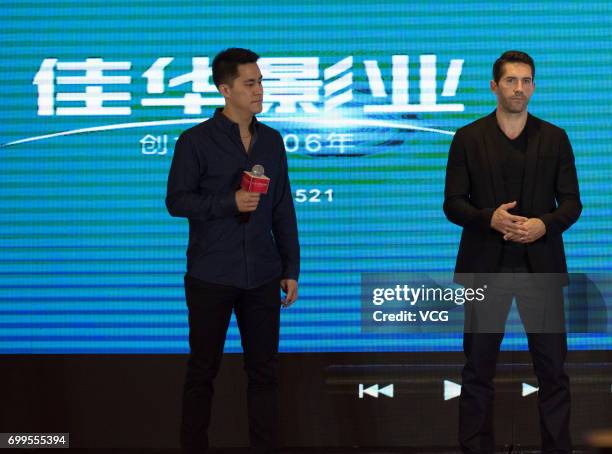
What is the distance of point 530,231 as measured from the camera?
382 cm

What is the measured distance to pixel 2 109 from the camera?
15.1 ft

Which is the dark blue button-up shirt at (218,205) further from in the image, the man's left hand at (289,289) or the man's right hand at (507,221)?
the man's right hand at (507,221)

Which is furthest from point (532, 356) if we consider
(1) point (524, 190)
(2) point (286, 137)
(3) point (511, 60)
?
(2) point (286, 137)

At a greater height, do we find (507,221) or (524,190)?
(524,190)

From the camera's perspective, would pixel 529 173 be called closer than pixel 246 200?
No

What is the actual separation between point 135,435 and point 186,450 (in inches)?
34.5

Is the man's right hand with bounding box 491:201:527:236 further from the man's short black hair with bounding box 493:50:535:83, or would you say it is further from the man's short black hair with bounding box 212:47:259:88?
the man's short black hair with bounding box 212:47:259:88

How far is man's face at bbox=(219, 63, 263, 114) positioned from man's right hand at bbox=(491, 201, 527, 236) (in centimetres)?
102

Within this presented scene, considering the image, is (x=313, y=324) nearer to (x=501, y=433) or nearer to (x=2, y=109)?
(x=501, y=433)

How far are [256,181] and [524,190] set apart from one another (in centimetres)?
116

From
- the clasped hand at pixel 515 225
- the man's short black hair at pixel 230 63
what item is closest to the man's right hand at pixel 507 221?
the clasped hand at pixel 515 225

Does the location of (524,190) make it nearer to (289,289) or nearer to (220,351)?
(289,289)

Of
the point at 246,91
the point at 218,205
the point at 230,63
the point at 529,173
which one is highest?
the point at 230,63

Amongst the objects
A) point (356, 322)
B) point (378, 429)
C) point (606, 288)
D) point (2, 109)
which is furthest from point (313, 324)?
point (2, 109)
